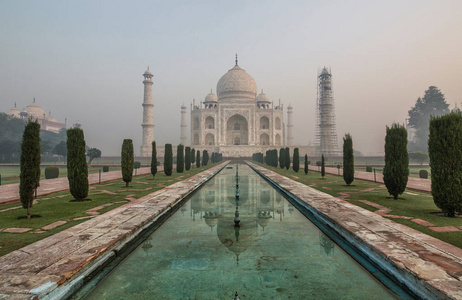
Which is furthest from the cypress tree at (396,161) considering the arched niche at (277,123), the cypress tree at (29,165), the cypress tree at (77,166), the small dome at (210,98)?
the small dome at (210,98)

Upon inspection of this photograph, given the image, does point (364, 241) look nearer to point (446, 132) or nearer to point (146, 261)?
point (146, 261)

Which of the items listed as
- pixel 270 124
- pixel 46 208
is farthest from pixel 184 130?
pixel 46 208

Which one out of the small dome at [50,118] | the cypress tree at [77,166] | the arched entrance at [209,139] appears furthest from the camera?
the small dome at [50,118]

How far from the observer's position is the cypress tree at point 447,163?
479 cm

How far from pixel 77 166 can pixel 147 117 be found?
3816 cm

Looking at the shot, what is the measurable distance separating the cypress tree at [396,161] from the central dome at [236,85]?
43.7m

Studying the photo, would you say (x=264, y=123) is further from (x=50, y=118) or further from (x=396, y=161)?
(x=50, y=118)

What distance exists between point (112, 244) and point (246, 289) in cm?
A: 180

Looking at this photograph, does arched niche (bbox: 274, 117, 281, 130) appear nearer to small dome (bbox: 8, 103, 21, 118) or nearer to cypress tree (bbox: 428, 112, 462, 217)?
cypress tree (bbox: 428, 112, 462, 217)

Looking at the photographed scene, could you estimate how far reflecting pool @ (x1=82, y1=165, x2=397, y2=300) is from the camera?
236cm

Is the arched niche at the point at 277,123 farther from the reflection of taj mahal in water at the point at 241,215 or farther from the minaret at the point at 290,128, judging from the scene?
the reflection of taj mahal in water at the point at 241,215

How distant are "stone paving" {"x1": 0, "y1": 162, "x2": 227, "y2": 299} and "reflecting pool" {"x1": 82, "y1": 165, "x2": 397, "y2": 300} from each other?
0.27m

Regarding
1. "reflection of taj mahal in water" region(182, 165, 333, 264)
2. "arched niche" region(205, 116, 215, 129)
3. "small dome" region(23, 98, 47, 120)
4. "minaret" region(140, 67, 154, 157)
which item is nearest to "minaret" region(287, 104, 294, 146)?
"arched niche" region(205, 116, 215, 129)

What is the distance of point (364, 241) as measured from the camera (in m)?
3.28
